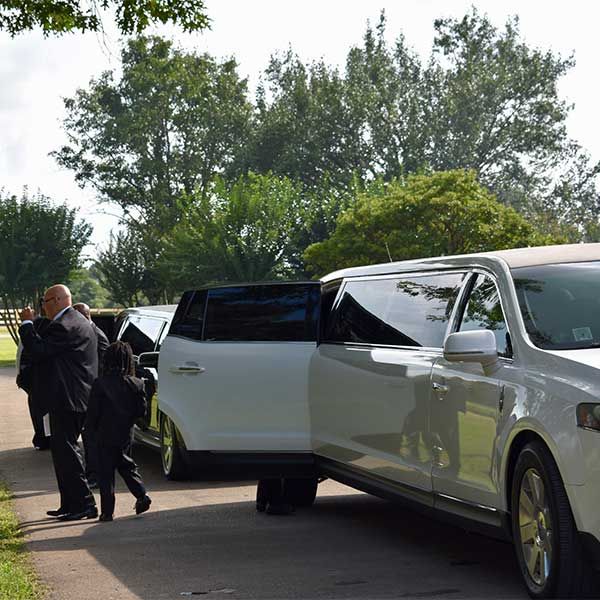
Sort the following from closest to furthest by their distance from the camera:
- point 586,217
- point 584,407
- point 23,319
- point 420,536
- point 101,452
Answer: point 584,407 < point 420,536 < point 101,452 < point 23,319 < point 586,217

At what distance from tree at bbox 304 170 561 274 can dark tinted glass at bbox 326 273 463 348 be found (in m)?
37.8

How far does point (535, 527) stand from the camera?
6.78 metres

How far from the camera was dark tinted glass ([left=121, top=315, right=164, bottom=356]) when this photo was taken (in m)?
15.3

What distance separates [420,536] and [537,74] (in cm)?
7335

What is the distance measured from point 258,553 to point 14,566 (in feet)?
5.06

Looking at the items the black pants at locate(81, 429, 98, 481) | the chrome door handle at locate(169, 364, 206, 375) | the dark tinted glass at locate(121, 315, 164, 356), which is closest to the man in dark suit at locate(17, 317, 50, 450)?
the black pants at locate(81, 429, 98, 481)

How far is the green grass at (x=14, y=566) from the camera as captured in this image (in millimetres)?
7664

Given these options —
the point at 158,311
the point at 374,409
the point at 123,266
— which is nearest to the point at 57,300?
Answer: the point at 374,409

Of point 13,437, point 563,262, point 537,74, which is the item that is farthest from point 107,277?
point 563,262

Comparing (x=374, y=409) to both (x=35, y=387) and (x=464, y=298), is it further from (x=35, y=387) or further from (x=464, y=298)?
(x=35, y=387)

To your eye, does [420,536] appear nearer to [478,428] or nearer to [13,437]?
[478,428]

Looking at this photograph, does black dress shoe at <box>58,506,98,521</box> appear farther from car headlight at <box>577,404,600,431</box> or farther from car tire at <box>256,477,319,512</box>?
car headlight at <box>577,404,600,431</box>

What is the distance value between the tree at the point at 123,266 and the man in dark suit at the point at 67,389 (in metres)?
67.7

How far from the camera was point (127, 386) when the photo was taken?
10766 millimetres
